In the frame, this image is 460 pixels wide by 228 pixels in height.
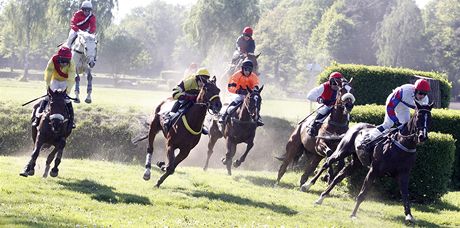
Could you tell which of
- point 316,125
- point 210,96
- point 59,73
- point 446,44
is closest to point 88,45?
point 59,73

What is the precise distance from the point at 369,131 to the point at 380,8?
78185 millimetres

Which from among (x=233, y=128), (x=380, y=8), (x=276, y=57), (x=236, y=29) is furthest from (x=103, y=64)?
(x=233, y=128)

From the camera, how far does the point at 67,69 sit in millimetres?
15273

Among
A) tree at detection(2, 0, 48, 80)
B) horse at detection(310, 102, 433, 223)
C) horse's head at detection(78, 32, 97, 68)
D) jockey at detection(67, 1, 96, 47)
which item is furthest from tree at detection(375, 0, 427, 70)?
horse at detection(310, 102, 433, 223)

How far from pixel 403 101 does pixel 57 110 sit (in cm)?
771

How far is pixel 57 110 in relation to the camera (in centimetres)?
1475

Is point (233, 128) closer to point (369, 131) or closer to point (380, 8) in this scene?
point (369, 131)

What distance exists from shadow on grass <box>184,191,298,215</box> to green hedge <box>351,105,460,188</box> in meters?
6.03

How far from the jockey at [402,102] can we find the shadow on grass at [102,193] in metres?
5.12

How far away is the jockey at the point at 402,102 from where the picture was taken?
12.8m

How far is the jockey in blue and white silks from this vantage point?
12.7 metres

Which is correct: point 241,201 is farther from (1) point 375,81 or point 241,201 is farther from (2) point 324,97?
(1) point 375,81

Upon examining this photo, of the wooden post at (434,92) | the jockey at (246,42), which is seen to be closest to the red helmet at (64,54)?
the jockey at (246,42)

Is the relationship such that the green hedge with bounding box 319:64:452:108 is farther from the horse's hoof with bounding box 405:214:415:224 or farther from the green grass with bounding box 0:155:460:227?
the horse's hoof with bounding box 405:214:415:224
